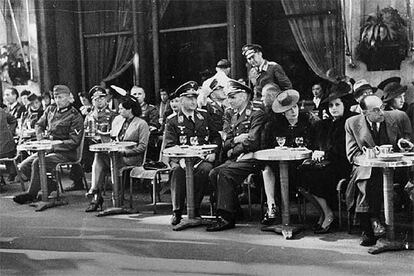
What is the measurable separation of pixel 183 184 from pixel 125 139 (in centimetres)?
97

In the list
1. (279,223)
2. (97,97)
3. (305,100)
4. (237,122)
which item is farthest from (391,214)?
(97,97)

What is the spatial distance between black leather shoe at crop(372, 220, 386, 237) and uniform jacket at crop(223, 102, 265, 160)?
116 centimetres

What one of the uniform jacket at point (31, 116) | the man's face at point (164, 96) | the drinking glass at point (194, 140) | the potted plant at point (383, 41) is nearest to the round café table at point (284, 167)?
the drinking glass at point (194, 140)

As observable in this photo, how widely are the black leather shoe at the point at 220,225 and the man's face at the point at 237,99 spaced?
1.01m

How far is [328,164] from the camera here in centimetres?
434

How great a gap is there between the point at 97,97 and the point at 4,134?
1178mm

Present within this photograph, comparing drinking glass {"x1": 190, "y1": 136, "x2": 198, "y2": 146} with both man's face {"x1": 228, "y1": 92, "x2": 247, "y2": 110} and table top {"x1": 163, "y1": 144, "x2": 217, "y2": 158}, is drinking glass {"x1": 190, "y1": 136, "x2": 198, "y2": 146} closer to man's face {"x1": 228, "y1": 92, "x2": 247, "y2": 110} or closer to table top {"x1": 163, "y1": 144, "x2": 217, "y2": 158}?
table top {"x1": 163, "y1": 144, "x2": 217, "y2": 158}

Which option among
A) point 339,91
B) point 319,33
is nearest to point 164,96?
point 319,33

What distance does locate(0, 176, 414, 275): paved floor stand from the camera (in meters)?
3.49

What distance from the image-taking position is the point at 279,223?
4547 mm

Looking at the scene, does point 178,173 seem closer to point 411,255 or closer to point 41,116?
point 411,255

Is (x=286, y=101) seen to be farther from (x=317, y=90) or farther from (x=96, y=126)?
(x=96, y=126)

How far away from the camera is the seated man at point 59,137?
5.89m

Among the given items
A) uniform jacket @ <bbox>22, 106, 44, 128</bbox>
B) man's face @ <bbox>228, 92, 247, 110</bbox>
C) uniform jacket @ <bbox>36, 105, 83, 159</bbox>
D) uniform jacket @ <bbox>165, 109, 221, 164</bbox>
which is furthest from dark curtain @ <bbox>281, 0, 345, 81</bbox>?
uniform jacket @ <bbox>22, 106, 44, 128</bbox>
